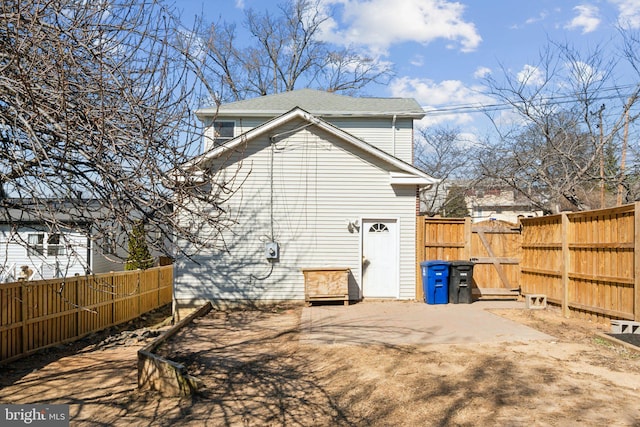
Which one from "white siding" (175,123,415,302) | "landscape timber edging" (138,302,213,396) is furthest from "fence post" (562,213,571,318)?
"landscape timber edging" (138,302,213,396)

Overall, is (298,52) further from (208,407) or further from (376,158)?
(208,407)

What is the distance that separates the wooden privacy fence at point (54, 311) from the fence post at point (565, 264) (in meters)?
7.89

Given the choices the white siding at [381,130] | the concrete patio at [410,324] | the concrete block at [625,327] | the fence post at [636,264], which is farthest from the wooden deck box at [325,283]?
the white siding at [381,130]

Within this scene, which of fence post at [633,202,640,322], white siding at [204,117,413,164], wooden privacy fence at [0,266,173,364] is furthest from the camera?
white siding at [204,117,413,164]

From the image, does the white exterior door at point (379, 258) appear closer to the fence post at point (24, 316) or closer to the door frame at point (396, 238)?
the door frame at point (396, 238)

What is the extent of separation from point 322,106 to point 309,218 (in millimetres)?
6955

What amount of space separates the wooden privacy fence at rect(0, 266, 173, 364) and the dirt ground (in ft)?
2.05

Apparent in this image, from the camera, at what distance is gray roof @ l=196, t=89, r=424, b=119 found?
1766cm

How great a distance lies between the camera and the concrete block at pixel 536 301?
11094mm

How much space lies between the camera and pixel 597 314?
9.23 meters

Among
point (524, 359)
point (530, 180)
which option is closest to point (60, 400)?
point (524, 359)

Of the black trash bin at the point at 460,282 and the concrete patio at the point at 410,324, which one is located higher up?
the black trash bin at the point at 460,282

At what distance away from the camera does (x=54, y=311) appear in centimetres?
1045

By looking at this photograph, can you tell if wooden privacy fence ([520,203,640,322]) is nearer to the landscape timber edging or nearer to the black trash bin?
the black trash bin
